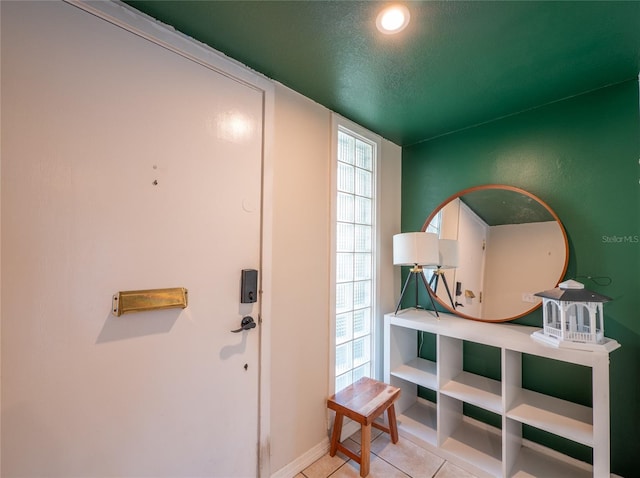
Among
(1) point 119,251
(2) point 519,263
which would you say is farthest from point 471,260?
Result: (1) point 119,251

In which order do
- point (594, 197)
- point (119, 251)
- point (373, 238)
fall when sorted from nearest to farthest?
point (119, 251) < point (594, 197) < point (373, 238)

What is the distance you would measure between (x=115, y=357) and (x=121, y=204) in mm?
611

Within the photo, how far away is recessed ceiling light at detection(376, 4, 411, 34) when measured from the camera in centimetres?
111

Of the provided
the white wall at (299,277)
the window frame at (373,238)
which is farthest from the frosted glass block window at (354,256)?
the white wall at (299,277)

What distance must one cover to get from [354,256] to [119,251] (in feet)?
4.89

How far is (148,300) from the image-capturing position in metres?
1.14

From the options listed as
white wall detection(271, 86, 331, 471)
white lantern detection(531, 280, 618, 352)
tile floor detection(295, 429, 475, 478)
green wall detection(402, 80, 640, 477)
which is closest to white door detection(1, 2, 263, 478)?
white wall detection(271, 86, 331, 471)

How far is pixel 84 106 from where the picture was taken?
104 cm

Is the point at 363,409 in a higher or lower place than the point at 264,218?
lower

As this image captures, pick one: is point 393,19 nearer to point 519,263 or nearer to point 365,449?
point 519,263

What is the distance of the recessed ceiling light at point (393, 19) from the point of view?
Result: 1114 mm

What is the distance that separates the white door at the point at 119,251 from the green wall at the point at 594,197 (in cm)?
181

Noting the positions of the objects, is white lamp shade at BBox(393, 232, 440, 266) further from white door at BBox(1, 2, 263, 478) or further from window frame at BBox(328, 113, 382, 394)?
white door at BBox(1, 2, 263, 478)

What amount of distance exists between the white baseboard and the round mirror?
4.42ft
